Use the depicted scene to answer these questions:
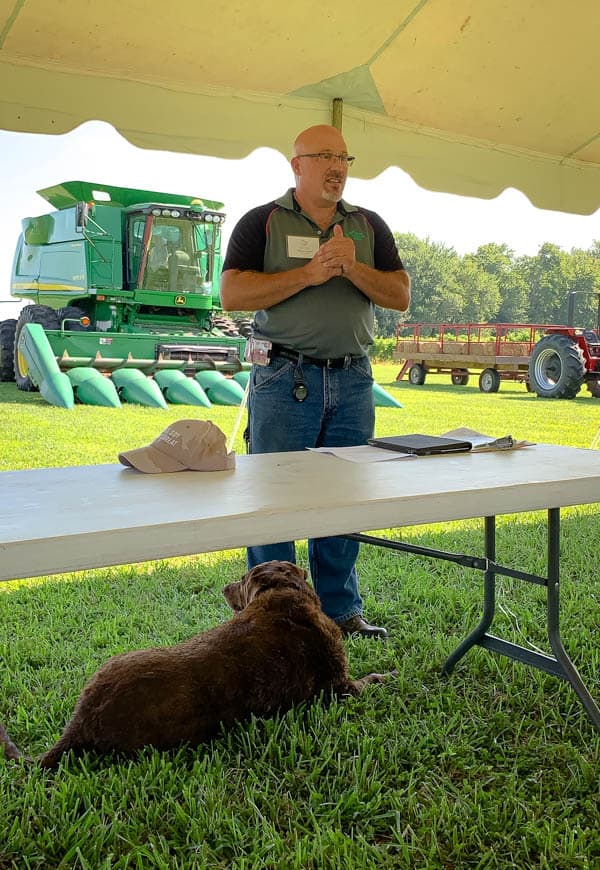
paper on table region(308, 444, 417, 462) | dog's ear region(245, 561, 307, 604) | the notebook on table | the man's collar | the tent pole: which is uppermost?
the tent pole

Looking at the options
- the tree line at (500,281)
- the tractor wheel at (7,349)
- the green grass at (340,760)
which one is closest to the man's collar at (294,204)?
the green grass at (340,760)

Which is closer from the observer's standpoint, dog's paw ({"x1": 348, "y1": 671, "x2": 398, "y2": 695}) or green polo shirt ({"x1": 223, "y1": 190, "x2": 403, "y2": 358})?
dog's paw ({"x1": 348, "y1": 671, "x2": 398, "y2": 695})

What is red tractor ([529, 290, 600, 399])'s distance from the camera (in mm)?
9836

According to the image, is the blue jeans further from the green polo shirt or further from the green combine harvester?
the green combine harvester

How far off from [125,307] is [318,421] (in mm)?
8678

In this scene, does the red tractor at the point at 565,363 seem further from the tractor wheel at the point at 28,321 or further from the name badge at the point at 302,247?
the name badge at the point at 302,247

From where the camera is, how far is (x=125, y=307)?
1042 centimetres

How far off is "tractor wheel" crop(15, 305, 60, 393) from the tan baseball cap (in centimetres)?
857

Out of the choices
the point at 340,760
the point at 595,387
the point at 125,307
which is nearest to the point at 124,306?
the point at 125,307

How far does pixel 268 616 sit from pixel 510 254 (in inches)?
1272

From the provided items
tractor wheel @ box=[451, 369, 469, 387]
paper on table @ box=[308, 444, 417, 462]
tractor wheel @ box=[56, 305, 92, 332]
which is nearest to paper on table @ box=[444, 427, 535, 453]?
paper on table @ box=[308, 444, 417, 462]

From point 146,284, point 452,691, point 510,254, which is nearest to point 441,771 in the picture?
point 452,691

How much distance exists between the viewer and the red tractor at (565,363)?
9.84 m

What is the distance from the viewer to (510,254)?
31.7m
